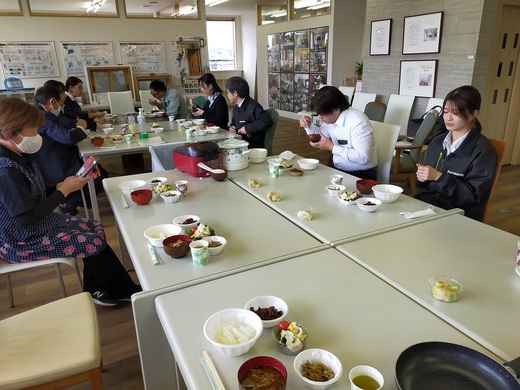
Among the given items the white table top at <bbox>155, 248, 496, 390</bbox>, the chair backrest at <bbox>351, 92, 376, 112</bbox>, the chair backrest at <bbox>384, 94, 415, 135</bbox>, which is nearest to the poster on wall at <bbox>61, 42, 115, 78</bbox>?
the chair backrest at <bbox>351, 92, 376, 112</bbox>

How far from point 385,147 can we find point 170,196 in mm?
1581

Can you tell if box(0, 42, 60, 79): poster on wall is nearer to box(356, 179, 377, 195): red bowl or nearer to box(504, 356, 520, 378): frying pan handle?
box(356, 179, 377, 195): red bowl

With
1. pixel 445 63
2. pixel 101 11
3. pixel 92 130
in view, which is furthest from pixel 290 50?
pixel 92 130

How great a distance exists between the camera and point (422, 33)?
4730 millimetres

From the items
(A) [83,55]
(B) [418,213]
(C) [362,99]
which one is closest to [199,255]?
(B) [418,213]

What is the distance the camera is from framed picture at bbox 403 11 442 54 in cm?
454

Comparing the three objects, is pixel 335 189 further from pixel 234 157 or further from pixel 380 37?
pixel 380 37

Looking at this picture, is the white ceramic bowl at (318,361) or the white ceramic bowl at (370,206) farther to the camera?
the white ceramic bowl at (370,206)

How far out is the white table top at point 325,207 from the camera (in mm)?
1572

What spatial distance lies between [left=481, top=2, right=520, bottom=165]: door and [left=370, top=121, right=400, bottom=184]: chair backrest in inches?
108

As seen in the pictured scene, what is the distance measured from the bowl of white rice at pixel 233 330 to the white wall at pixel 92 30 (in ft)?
22.5

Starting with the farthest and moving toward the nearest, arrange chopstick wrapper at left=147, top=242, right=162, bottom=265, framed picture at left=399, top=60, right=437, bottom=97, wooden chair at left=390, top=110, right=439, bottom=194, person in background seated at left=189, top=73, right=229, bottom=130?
1. framed picture at left=399, top=60, right=437, bottom=97
2. person in background seated at left=189, top=73, right=229, bottom=130
3. wooden chair at left=390, top=110, right=439, bottom=194
4. chopstick wrapper at left=147, top=242, right=162, bottom=265

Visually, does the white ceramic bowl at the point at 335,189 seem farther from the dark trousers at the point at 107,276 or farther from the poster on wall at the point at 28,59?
the poster on wall at the point at 28,59

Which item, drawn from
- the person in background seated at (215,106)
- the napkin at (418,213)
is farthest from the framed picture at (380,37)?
the napkin at (418,213)
